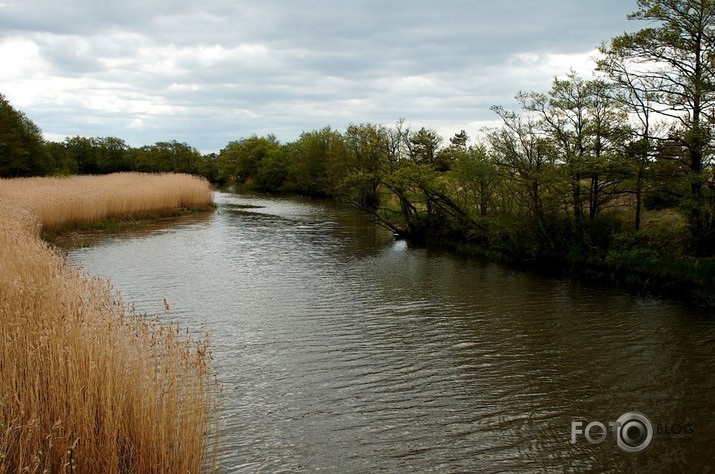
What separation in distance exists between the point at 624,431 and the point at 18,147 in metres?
55.4

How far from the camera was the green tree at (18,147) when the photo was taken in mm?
47469

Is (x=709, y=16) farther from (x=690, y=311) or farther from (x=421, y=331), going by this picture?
(x=421, y=331)

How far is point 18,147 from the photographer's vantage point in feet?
159

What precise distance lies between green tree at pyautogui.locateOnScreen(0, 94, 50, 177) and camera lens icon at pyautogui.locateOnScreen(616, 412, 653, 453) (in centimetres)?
5103

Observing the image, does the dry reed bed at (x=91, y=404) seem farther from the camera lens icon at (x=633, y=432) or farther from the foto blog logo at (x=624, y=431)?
the camera lens icon at (x=633, y=432)

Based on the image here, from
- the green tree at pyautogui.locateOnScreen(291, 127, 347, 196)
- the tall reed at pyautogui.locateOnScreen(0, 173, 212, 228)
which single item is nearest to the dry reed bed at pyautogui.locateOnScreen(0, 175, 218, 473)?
the tall reed at pyautogui.locateOnScreen(0, 173, 212, 228)

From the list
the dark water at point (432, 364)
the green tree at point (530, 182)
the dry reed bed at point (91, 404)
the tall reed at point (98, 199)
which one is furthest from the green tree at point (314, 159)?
the dry reed bed at point (91, 404)

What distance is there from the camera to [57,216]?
2452cm

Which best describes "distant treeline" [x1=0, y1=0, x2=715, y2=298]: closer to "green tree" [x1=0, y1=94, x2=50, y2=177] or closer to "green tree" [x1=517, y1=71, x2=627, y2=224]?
"green tree" [x1=517, y1=71, x2=627, y2=224]

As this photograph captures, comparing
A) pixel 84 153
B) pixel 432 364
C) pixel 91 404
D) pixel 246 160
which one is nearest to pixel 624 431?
pixel 432 364

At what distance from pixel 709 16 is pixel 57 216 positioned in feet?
87.1

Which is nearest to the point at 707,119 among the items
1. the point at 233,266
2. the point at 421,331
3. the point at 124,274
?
the point at 421,331

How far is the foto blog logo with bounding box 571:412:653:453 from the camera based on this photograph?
7.00 meters

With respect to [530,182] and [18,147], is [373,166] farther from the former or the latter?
[18,147]
